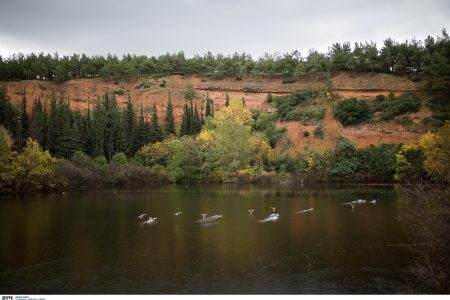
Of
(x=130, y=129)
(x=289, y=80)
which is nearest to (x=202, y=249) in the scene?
(x=130, y=129)

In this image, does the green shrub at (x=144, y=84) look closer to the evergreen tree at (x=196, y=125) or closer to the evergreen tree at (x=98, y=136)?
the evergreen tree at (x=196, y=125)

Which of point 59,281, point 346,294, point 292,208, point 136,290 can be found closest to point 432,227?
point 346,294

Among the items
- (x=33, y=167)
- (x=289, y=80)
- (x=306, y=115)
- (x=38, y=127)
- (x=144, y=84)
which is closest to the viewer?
(x=33, y=167)

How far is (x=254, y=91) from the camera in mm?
108312

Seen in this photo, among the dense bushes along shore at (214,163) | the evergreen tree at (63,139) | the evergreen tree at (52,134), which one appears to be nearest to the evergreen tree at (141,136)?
the dense bushes along shore at (214,163)

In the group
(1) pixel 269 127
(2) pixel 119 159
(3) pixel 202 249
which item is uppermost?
(1) pixel 269 127

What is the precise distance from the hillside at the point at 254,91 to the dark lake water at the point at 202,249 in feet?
114

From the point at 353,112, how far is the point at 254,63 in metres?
47.1

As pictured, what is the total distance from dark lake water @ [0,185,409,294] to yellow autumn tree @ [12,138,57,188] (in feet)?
43.7

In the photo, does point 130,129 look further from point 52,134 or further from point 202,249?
point 202,249

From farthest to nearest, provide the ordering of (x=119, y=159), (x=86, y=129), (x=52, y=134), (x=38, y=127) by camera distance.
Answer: (x=86, y=129), (x=38, y=127), (x=119, y=159), (x=52, y=134)

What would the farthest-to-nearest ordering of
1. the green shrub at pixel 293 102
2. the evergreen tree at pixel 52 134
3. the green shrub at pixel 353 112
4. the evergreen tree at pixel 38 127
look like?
1. the green shrub at pixel 293 102
2. the green shrub at pixel 353 112
3. the evergreen tree at pixel 38 127
4. the evergreen tree at pixel 52 134

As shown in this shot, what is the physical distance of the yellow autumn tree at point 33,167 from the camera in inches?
2069

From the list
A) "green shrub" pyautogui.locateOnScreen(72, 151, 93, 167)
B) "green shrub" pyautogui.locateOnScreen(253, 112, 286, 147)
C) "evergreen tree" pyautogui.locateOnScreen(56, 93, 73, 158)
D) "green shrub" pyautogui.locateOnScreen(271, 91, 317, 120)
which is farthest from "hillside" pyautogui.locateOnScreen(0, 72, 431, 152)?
"green shrub" pyautogui.locateOnScreen(72, 151, 93, 167)
